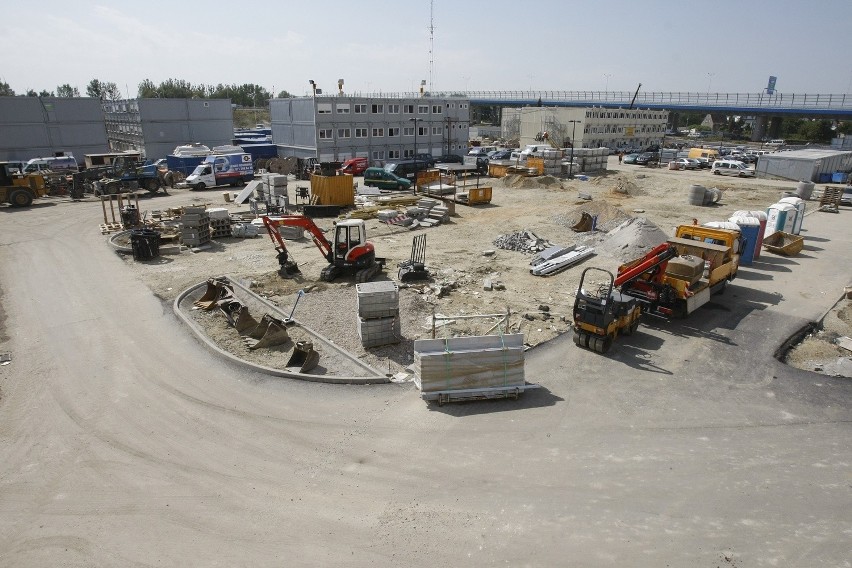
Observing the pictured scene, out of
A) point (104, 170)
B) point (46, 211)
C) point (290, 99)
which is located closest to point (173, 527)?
point (46, 211)

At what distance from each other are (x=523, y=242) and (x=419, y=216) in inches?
273

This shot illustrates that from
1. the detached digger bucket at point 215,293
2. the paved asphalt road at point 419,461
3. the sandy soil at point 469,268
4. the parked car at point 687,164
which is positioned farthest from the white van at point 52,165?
the parked car at point 687,164

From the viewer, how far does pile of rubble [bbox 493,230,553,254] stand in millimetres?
21703

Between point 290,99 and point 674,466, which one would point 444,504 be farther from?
point 290,99

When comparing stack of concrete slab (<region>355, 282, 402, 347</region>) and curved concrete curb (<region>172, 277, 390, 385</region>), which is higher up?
stack of concrete slab (<region>355, 282, 402, 347</region>)

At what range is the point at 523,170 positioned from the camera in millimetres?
40656

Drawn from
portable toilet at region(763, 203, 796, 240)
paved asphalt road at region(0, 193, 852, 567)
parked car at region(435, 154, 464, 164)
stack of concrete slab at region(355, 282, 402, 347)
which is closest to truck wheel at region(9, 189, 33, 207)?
paved asphalt road at region(0, 193, 852, 567)

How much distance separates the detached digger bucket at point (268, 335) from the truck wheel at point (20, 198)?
2609 centimetres

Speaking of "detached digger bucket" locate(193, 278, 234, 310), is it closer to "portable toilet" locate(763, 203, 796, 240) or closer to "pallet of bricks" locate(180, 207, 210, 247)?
"pallet of bricks" locate(180, 207, 210, 247)

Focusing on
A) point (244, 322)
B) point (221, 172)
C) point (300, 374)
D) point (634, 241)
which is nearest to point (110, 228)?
point (221, 172)

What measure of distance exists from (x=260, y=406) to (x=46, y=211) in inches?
1070

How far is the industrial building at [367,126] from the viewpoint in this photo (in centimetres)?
4384

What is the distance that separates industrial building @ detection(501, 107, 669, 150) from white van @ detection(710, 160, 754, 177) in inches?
707

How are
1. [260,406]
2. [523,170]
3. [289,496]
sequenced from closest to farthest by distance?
[289,496]
[260,406]
[523,170]
